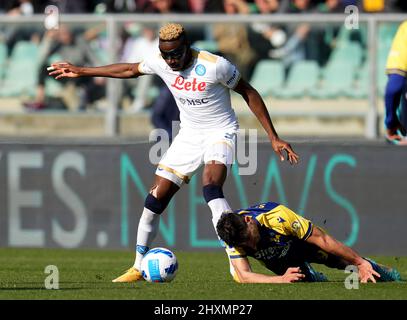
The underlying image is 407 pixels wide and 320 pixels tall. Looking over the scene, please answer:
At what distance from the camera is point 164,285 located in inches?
406

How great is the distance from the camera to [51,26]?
54.3ft

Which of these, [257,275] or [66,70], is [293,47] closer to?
[66,70]

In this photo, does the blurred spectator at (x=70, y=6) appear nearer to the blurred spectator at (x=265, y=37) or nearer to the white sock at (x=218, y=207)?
the blurred spectator at (x=265, y=37)

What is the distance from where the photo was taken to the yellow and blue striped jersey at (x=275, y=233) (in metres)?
10.0

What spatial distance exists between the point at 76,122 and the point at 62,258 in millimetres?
2673

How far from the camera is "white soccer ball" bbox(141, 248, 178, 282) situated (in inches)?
418

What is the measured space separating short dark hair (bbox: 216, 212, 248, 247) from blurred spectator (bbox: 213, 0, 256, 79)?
261 inches

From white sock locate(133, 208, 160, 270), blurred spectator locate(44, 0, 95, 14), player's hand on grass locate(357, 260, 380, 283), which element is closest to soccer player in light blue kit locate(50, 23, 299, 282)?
white sock locate(133, 208, 160, 270)

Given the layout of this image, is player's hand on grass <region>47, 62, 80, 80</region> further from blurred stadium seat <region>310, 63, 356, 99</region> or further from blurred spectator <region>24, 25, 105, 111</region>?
blurred stadium seat <region>310, 63, 356, 99</region>

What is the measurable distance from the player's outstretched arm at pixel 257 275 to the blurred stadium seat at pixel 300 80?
6.29m

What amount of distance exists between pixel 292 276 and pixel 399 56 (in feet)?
8.06

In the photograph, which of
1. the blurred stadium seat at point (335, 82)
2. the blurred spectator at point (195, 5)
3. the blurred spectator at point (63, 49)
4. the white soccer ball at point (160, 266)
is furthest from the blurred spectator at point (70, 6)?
the white soccer ball at point (160, 266)
